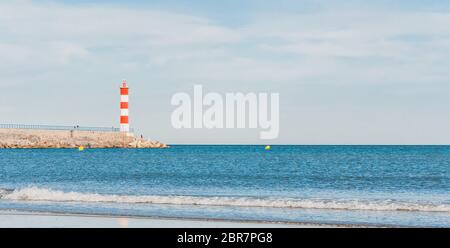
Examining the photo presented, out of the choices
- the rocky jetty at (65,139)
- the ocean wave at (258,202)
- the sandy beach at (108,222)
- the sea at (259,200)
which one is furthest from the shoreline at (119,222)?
the rocky jetty at (65,139)

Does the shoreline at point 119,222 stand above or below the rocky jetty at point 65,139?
below

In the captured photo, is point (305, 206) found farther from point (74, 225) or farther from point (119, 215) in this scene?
point (74, 225)

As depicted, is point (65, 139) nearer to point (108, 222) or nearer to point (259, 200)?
point (259, 200)

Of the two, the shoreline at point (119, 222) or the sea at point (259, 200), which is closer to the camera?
the shoreline at point (119, 222)

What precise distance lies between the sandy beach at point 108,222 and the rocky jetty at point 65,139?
115713 mm

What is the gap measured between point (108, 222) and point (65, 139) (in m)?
122

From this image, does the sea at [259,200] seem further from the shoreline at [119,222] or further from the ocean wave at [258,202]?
the shoreline at [119,222]

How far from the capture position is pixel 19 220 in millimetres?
19250

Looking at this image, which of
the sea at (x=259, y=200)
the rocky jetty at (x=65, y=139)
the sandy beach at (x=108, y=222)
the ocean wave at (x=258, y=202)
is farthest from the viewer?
the rocky jetty at (x=65, y=139)

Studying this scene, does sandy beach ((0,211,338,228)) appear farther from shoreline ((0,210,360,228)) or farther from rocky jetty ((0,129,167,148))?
rocky jetty ((0,129,167,148))

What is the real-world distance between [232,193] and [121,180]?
522 inches

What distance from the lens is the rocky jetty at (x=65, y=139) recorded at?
132 m

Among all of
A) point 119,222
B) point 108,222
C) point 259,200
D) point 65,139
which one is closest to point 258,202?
point 259,200

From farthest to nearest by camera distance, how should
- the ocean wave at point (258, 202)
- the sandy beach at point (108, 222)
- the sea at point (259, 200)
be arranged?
the ocean wave at point (258, 202) → the sea at point (259, 200) → the sandy beach at point (108, 222)
